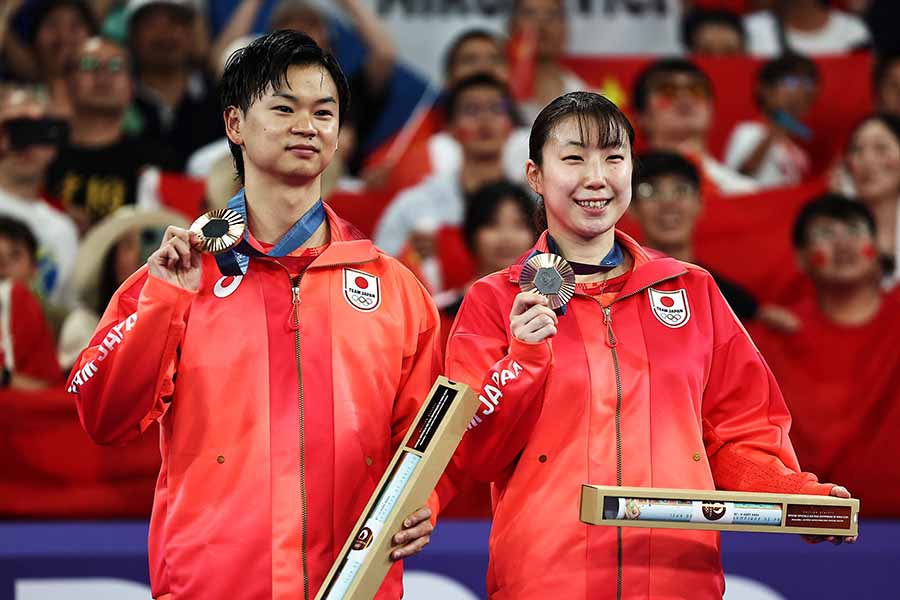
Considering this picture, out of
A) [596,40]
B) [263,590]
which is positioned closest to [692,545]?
[263,590]

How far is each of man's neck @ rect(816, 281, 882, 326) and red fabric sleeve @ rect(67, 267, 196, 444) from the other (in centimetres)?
332

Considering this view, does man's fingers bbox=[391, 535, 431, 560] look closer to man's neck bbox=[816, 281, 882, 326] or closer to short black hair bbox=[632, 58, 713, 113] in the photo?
man's neck bbox=[816, 281, 882, 326]

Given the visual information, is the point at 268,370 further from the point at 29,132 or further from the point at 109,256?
the point at 29,132

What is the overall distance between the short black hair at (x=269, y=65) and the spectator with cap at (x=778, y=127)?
471 cm

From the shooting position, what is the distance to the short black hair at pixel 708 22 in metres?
8.16

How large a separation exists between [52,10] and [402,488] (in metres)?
5.25

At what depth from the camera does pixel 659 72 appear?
711cm

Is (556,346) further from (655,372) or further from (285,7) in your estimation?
(285,7)

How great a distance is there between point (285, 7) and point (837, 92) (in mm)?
3114

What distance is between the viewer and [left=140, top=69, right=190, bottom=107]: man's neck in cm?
742

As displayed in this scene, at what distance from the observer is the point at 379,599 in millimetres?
3154

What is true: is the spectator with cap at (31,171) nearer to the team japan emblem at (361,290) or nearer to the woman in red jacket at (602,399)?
the team japan emblem at (361,290)

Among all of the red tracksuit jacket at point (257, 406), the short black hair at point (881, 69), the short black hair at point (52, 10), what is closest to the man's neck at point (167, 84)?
the short black hair at point (52, 10)

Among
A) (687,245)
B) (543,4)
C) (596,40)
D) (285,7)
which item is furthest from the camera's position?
(596,40)
